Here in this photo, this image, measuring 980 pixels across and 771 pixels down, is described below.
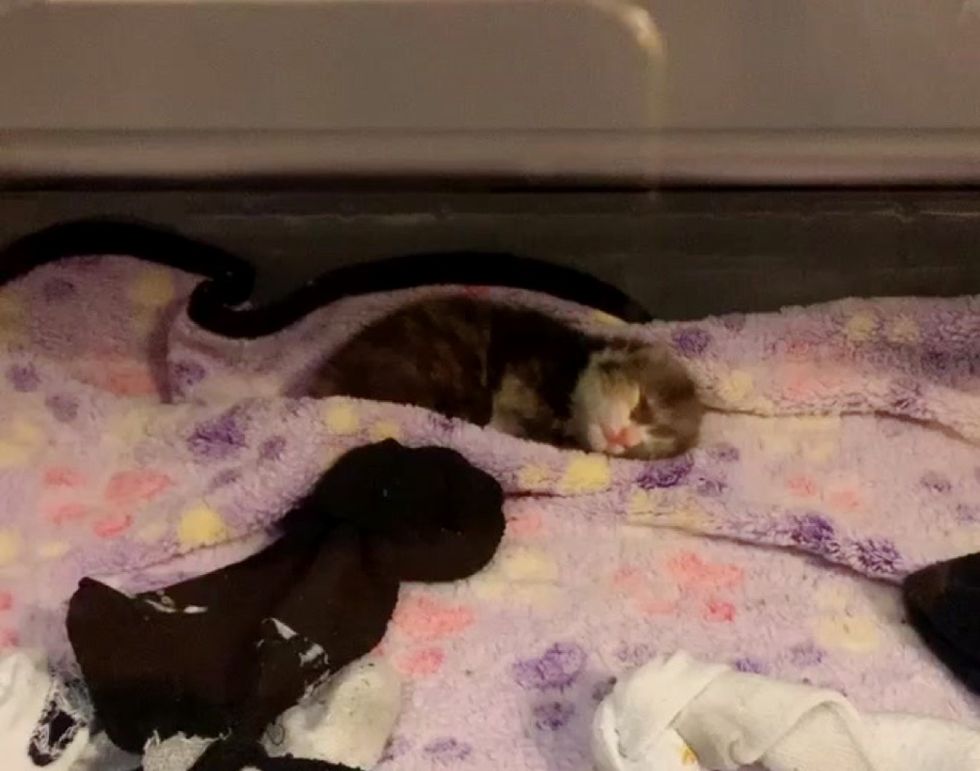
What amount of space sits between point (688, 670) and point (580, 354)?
0.45 meters

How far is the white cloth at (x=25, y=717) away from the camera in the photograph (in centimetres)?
95

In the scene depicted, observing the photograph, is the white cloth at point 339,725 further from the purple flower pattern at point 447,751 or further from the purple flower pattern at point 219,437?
the purple flower pattern at point 219,437

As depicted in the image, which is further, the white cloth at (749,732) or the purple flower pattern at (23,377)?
the purple flower pattern at (23,377)

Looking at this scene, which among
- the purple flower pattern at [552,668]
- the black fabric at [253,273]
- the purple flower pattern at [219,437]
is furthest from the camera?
the black fabric at [253,273]

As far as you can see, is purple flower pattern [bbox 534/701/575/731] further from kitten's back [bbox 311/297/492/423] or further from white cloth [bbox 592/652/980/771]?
kitten's back [bbox 311/297/492/423]

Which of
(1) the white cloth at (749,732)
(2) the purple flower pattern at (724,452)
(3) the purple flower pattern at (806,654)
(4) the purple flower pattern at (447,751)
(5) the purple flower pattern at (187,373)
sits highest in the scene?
(1) the white cloth at (749,732)

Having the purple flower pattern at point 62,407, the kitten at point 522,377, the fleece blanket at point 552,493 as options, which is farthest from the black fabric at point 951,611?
the purple flower pattern at point 62,407

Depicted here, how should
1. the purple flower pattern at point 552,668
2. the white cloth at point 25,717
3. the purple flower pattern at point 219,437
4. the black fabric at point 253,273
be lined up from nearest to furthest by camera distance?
the white cloth at point 25,717 < the purple flower pattern at point 552,668 < the purple flower pattern at point 219,437 < the black fabric at point 253,273

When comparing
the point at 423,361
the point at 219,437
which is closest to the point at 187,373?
the point at 219,437

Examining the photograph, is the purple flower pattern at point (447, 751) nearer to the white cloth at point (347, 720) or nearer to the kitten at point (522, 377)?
the white cloth at point (347, 720)

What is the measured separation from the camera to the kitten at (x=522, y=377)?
4.25 feet

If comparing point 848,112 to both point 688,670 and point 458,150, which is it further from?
point 688,670

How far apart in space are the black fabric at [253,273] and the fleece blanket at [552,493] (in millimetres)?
14

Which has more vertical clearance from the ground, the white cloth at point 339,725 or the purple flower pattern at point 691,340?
the purple flower pattern at point 691,340
